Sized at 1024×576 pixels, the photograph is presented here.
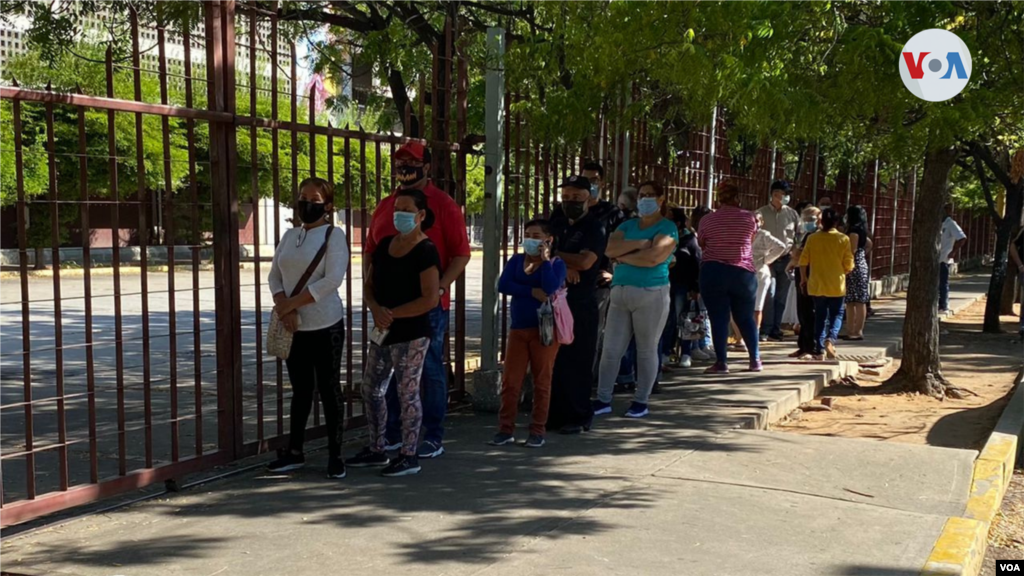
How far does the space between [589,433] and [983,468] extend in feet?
8.54

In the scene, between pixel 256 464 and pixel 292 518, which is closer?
pixel 292 518

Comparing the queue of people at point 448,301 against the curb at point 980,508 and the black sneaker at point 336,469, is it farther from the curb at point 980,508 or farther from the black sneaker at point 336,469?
the curb at point 980,508

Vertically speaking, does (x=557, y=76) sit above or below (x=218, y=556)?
above

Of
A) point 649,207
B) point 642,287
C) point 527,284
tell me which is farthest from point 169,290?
point 649,207

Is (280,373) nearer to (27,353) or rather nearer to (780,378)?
(27,353)

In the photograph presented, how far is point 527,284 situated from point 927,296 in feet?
17.1

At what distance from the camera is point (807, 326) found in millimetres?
11516

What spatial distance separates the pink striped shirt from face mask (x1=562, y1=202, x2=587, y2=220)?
2925 mm

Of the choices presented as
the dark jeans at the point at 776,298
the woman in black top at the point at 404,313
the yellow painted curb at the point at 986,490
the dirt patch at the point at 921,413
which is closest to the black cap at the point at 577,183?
the woman in black top at the point at 404,313

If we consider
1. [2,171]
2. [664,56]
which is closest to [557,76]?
[664,56]

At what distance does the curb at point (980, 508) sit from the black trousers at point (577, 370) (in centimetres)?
257

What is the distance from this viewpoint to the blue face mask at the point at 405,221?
18.9 feet

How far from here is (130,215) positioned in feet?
96.2

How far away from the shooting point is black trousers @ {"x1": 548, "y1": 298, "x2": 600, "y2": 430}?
23.5ft
